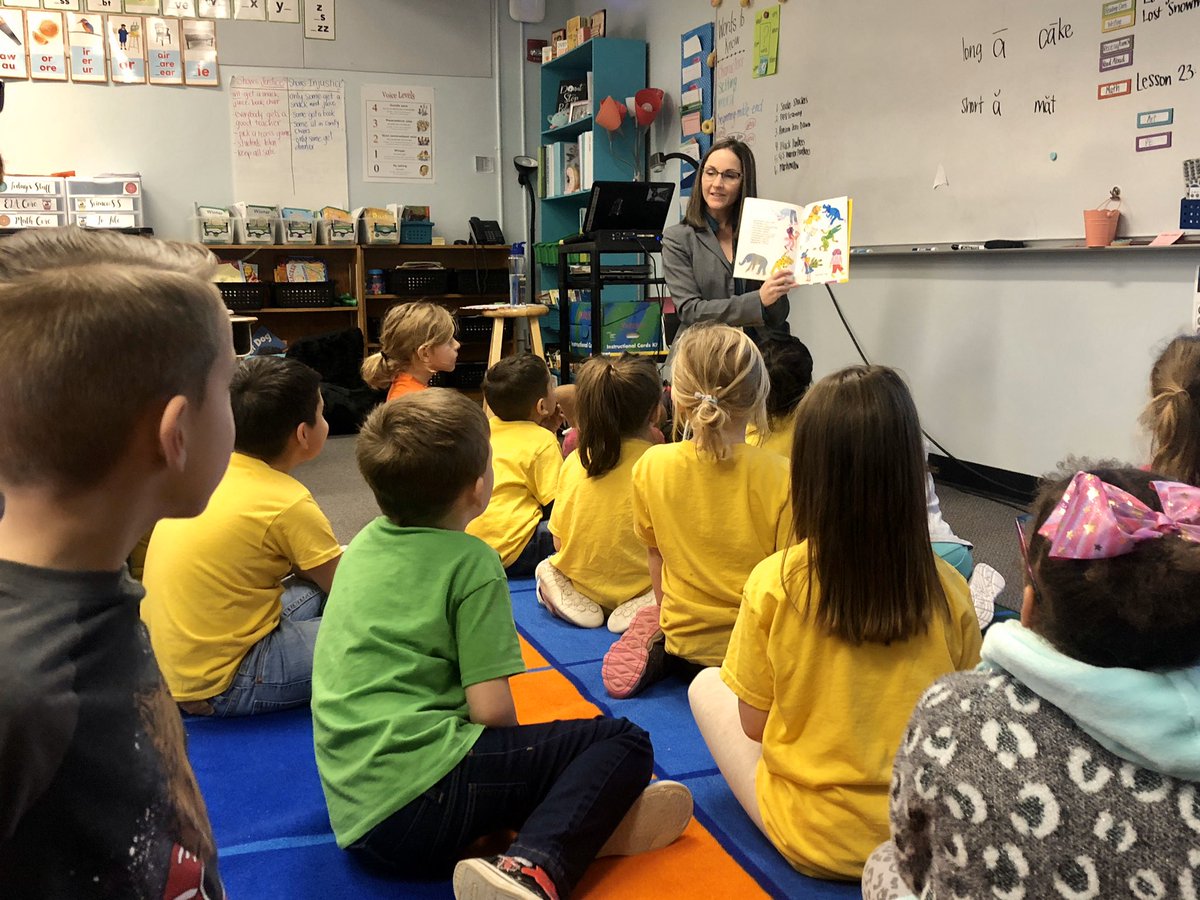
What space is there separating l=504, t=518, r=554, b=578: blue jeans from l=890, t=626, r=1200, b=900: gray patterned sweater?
2182 millimetres

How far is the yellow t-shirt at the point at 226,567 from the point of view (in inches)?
77.1

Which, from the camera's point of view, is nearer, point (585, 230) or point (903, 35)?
point (903, 35)

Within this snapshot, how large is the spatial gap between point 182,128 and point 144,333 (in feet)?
22.5

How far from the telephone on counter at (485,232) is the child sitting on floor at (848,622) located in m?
6.13

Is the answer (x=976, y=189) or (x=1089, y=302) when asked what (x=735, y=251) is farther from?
(x=1089, y=302)

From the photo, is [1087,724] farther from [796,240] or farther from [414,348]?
[414,348]

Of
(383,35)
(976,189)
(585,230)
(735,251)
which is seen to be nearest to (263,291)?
(383,35)

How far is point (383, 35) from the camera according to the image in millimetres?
7141

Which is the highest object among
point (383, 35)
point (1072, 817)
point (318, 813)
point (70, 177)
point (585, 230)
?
point (383, 35)

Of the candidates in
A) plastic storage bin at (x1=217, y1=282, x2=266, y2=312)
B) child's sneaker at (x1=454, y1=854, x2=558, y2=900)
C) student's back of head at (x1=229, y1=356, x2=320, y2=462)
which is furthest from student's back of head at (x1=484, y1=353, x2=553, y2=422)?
plastic storage bin at (x1=217, y1=282, x2=266, y2=312)

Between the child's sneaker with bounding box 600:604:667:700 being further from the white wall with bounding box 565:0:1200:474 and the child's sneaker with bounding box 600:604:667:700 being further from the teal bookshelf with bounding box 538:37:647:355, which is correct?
the teal bookshelf with bounding box 538:37:647:355

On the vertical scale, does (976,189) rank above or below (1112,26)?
below

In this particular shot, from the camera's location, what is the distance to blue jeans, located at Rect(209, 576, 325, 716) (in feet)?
6.82

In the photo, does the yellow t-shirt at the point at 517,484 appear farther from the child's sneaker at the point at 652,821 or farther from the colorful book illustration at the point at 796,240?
the child's sneaker at the point at 652,821
